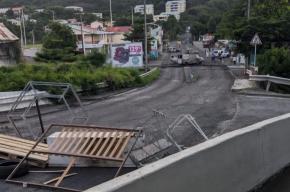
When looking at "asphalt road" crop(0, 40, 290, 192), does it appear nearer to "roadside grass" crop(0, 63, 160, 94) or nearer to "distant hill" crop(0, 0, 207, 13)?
"roadside grass" crop(0, 63, 160, 94)

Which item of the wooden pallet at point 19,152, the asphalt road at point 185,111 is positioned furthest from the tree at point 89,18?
the wooden pallet at point 19,152

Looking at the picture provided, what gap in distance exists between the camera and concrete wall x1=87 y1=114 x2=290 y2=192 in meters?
4.99

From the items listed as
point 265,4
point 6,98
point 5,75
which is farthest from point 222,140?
point 265,4

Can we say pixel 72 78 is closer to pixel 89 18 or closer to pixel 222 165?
pixel 222 165

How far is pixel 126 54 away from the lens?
44.1 meters

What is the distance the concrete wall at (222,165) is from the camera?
196 inches

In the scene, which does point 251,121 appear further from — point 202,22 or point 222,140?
point 202,22

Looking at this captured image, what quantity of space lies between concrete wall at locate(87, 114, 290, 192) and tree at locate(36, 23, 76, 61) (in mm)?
48065

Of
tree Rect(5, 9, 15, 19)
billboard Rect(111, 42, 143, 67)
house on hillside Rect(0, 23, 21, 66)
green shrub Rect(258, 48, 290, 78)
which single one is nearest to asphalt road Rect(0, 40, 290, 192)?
green shrub Rect(258, 48, 290, 78)

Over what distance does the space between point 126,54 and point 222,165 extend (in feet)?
125

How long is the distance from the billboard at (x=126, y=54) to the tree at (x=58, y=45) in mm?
11549

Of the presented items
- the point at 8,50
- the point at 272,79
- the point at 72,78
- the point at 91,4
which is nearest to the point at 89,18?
the point at 91,4

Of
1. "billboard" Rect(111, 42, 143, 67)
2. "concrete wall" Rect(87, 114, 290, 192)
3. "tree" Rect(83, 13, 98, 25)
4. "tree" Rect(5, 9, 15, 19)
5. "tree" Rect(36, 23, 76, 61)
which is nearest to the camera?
"concrete wall" Rect(87, 114, 290, 192)

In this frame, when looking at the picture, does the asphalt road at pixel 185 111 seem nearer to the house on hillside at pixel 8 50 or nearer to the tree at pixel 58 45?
the house on hillside at pixel 8 50
